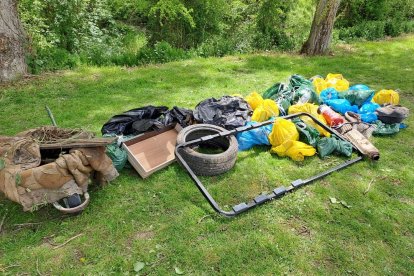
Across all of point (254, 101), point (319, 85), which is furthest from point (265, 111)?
point (319, 85)

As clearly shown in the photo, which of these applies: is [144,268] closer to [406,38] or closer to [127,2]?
[127,2]

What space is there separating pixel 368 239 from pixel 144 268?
2075 millimetres

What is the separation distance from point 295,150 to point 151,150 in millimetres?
1805

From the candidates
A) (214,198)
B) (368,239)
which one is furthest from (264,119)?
(368,239)

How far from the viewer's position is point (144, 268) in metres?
2.65

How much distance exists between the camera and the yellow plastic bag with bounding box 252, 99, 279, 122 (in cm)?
457

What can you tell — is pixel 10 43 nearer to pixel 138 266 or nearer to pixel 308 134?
pixel 138 266

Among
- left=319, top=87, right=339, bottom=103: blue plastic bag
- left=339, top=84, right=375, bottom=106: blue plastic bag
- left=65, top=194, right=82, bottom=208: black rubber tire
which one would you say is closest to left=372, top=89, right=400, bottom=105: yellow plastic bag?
left=339, top=84, right=375, bottom=106: blue plastic bag

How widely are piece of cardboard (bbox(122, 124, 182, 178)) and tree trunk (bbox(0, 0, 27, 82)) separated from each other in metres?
3.64

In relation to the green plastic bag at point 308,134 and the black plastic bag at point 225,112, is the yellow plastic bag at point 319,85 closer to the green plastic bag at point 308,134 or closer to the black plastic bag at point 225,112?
the green plastic bag at point 308,134

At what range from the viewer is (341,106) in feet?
16.1

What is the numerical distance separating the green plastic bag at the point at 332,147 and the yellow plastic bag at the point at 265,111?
2.60 feet

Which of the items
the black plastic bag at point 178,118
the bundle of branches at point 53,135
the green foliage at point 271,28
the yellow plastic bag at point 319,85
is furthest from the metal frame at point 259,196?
the green foliage at point 271,28

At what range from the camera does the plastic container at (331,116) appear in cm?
458
